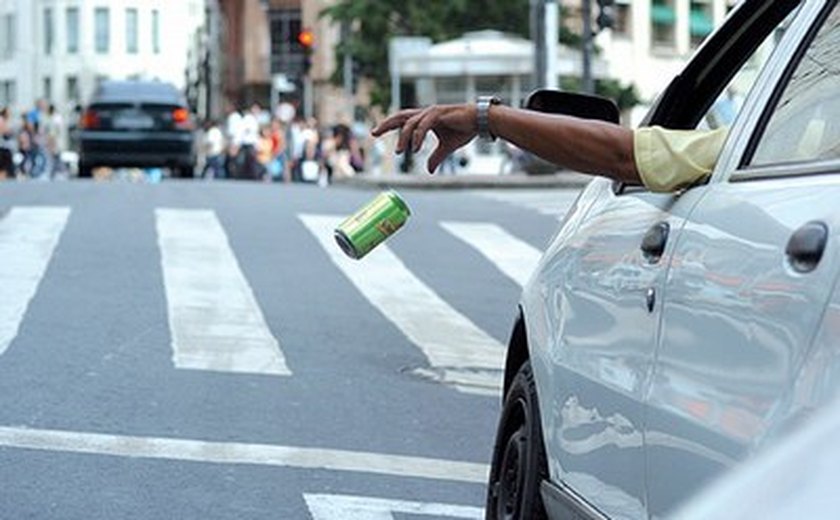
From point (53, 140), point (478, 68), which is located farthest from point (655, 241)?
point (478, 68)

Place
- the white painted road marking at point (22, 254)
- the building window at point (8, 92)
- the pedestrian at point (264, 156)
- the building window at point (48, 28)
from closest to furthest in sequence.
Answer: the white painted road marking at point (22, 254)
the building window at point (48, 28)
the pedestrian at point (264, 156)
the building window at point (8, 92)

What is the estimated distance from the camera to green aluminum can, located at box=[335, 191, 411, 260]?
194 inches

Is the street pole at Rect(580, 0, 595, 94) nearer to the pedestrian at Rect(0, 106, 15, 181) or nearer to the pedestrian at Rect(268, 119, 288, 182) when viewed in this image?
the pedestrian at Rect(0, 106, 15, 181)

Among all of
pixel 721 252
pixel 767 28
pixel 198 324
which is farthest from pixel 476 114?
pixel 198 324

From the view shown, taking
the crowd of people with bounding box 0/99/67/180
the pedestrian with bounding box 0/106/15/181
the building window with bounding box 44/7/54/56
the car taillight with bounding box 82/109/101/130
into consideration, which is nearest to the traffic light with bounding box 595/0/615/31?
the building window with bounding box 44/7/54/56

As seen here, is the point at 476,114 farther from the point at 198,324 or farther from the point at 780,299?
the point at 198,324

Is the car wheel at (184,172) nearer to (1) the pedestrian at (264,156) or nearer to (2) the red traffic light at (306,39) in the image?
(1) the pedestrian at (264,156)

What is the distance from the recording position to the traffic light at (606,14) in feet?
76.5

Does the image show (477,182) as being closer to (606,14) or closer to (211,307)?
(606,14)

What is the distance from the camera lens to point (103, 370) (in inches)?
380

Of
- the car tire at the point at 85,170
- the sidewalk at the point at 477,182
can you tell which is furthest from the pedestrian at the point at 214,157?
the sidewalk at the point at 477,182

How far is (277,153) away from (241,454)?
32.0 m

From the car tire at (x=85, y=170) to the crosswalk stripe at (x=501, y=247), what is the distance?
14.2 m

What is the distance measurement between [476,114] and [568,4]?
172ft
